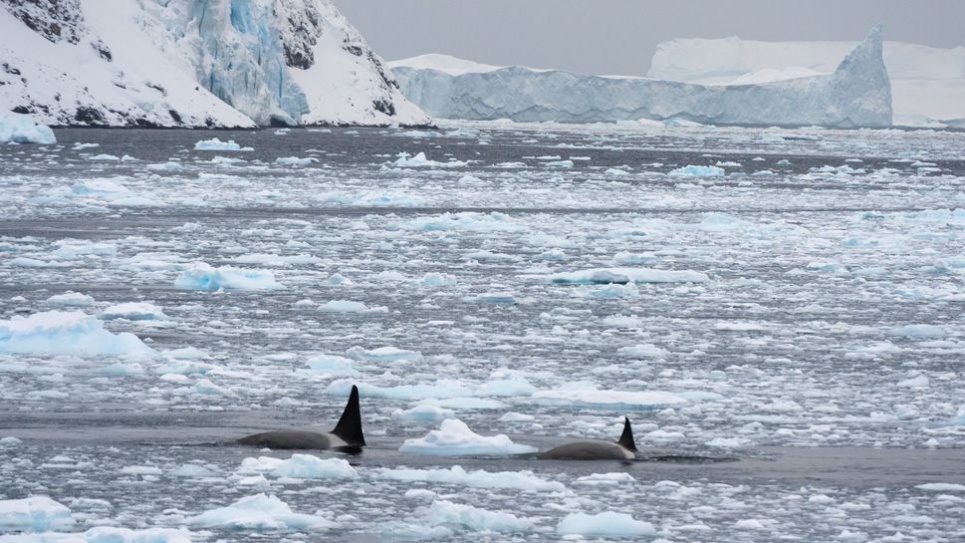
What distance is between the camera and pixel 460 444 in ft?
27.2

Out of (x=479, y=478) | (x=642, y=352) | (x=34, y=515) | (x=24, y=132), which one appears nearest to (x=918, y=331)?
(x=642, y=352)

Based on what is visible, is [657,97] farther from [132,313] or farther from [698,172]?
[132,313]

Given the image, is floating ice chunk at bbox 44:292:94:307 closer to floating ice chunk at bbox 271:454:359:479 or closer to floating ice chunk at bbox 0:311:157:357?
floating ice chunk at bbox 0:311:157:357

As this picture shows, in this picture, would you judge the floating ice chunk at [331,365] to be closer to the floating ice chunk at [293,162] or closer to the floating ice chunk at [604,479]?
the floating ice chunk at [604,479]

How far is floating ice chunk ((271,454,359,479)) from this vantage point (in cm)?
762

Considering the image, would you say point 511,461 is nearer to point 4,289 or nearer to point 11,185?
point 4,289

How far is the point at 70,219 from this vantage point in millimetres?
22469

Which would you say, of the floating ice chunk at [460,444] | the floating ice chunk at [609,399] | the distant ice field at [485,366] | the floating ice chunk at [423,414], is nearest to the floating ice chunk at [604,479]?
the distant ice field at [485,366]

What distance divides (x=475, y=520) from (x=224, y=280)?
861cm

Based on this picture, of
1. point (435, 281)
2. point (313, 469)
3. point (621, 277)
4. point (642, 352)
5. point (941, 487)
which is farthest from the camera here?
point (621, 277)

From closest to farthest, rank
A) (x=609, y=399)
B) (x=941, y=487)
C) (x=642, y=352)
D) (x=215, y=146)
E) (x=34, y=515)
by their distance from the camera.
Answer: (x=34, y=515), (x=941, y=487), (x=609, y=399), (x=642, y=352), (x=215, y=146)

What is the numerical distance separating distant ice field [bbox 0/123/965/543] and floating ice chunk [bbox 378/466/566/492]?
0.02m

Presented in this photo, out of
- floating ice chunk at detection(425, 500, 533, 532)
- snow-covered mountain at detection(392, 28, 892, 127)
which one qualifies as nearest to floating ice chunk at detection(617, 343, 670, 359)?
floating ice chunk at detection(425, 500, 533, 532)

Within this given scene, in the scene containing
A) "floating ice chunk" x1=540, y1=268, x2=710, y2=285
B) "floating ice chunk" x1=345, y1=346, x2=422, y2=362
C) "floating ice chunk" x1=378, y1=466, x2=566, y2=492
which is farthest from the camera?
"floating ice chunk" x1=540, y1=268, x2=710, y2=285
